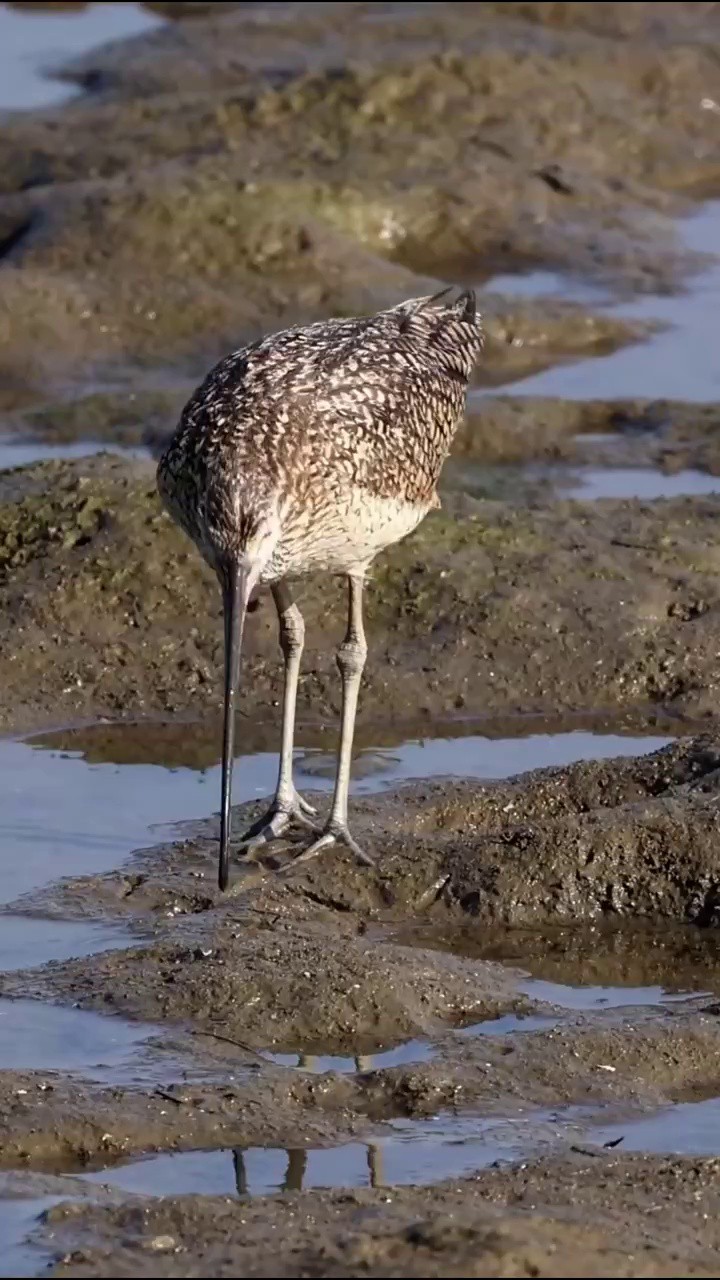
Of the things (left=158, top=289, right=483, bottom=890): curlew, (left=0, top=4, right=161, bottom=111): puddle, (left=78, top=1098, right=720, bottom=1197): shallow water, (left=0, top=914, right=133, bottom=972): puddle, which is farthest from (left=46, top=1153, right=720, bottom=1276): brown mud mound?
(left=0, top=4, right=161, bottom=111): puddle

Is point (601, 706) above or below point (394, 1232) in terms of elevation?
below

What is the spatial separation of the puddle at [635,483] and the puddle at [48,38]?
6989 millimetres

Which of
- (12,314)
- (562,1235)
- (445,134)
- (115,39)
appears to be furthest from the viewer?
(115,39)

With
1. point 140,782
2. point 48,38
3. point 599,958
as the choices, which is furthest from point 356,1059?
point 48,38

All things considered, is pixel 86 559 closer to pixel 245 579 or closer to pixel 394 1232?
pixel 245 579

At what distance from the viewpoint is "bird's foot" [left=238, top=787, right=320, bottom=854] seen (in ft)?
23.1

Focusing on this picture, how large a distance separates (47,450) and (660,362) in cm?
324

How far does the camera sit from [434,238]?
546 inches

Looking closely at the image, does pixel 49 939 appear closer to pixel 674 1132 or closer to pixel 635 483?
pixel 674 1132

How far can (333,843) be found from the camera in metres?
6.83

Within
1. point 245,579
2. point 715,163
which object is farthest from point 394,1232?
point 715,163

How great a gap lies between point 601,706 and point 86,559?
1.89 metres

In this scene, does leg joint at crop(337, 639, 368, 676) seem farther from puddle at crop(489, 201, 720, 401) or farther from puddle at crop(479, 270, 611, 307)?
puddle at crop(479, 270, 611, 307)

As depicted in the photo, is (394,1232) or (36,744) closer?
(394,1232)
